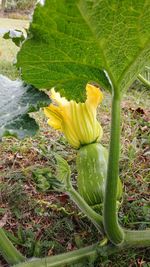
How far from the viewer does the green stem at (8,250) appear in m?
1.25

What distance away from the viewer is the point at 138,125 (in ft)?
7.58

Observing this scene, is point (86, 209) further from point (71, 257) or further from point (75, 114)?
point (75, 114)

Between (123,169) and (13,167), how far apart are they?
43 cm

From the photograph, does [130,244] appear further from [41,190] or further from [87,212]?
[41,190]

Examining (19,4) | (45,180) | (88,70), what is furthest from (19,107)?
(19,4)

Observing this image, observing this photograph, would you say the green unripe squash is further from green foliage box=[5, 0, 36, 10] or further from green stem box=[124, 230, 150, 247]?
green foliage box=[5, 0, 36, 10]

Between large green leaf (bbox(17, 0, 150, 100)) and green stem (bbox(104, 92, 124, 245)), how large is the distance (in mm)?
59

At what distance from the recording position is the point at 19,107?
1117 mm

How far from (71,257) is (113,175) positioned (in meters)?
0.31

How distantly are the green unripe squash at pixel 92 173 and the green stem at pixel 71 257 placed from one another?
13 cm

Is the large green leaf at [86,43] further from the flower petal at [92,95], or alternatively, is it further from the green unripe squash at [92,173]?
the green unripe squash at [92,173]

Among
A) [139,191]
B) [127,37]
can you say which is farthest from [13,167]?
[127,37]

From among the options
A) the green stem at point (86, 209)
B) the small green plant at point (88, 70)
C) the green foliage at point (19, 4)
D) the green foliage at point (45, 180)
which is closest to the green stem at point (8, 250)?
the small green plant at point (88, 70)

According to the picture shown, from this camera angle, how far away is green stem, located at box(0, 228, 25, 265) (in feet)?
4.09
